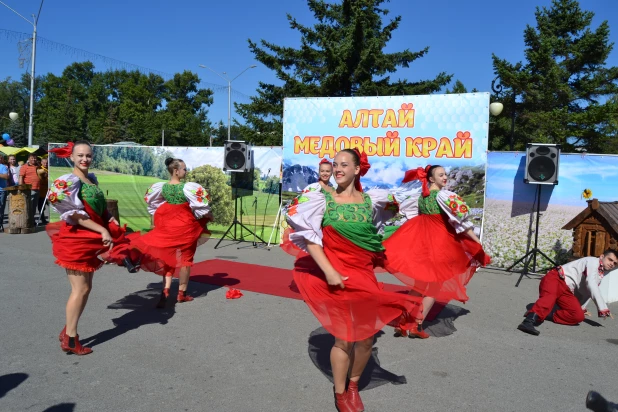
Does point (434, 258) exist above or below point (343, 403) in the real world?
above

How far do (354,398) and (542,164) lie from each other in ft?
20.4

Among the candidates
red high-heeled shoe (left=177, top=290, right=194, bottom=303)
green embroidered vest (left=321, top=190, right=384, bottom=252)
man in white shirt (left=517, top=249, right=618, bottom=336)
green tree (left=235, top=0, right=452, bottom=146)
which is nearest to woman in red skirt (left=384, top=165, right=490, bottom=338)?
man in white shirt (left=517, top=249, right=618, bottom=336)

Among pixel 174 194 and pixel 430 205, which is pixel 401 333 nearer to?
pixel 430 205

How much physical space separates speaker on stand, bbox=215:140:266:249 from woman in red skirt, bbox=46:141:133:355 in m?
6.10

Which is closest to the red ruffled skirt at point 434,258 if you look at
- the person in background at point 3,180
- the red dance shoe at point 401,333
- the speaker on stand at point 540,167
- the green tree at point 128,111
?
the red dance shoe at point 401,333

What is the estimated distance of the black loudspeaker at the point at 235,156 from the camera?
10.6 m

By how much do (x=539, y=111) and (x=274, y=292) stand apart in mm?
25912

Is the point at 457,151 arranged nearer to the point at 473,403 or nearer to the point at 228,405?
the point at 473,403

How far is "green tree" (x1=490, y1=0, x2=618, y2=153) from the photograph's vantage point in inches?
1051

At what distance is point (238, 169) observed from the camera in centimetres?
1065

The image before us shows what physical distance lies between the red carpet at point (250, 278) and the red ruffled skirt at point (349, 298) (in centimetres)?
306

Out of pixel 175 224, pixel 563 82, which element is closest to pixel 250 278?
pixel 175 224

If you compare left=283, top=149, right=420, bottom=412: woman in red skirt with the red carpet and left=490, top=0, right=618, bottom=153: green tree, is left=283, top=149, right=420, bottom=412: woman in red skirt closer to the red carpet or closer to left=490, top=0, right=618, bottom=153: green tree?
the red carpet

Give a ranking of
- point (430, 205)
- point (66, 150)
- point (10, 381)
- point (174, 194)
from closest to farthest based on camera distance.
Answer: point (10, 381)
point (66, 150)
point (430, 205)
point (174, 194)
